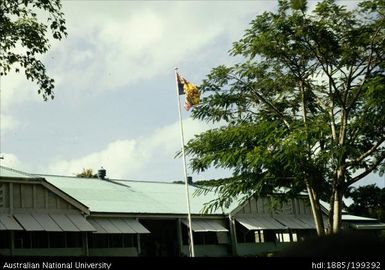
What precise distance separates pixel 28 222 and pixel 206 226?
13975mm

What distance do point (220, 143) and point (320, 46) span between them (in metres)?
7.08

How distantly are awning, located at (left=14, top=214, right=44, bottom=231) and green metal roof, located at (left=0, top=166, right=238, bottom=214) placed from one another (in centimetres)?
232

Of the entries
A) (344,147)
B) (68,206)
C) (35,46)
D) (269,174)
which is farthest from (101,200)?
(35,46)

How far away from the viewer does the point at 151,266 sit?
2383 mm

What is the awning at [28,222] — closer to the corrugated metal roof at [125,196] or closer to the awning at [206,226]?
the corrugated metal roof at [125,196]

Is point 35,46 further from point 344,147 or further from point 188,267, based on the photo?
point 344,147

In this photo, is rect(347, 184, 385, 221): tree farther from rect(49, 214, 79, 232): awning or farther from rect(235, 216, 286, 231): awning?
rect(49, 214, 79, 232): awning

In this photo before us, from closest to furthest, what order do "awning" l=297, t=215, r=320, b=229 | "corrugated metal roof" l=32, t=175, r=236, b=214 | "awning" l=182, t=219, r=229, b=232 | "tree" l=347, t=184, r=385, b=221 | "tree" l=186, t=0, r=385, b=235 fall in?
"tree" l=186, t=0, r=385, b=235
"corrugated metal roof" l=32, t=175, r=236, b=214
"awning" l=182, t=219, r=229, b=232
"awning" l=297, t=215, r=320, b=229
"tree" l=347, t=184, r=385, b=221

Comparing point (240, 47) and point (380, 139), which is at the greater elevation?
point (240, 47)

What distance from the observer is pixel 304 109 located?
1152 inches

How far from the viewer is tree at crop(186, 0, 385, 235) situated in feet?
84.6

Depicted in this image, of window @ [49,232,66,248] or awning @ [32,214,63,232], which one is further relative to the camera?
window @ [49,232,66,248]

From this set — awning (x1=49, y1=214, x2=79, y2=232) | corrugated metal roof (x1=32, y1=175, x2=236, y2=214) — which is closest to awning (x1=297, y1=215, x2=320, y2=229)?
corrugated metal roof (x1=32, y1=175, x2=236, y2=214)

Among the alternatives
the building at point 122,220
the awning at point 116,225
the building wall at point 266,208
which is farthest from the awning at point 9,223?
the building wall at point 266,208
